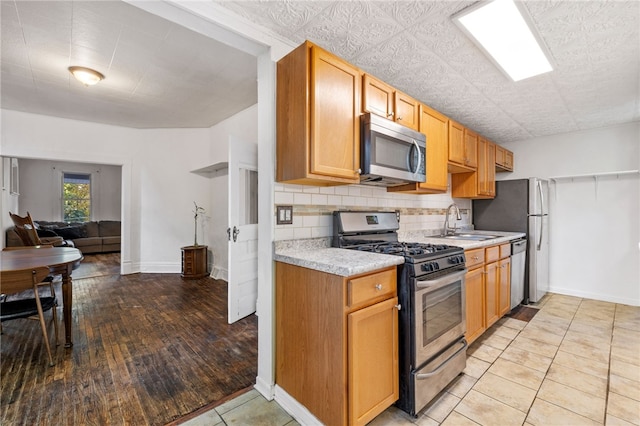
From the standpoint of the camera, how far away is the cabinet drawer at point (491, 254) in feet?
8.70

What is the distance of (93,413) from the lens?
166 cm

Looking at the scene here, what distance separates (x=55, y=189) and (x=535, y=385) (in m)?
10.8

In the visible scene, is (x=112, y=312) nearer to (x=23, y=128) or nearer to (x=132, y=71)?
(x=132, y=71)

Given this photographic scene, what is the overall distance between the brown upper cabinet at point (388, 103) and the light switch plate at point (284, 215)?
0.84m

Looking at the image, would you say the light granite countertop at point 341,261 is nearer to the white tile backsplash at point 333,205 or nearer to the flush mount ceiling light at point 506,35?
the white tile backsplash at point 333,205

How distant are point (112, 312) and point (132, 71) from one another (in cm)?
270

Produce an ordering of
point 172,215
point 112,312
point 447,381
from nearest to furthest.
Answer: point 447,381 → point 112,312 → point 172,215

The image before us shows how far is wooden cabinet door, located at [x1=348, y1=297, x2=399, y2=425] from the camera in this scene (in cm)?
138

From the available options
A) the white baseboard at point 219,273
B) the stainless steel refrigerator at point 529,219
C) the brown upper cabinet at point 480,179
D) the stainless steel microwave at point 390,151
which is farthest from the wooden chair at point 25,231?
the stainless steel refrigerator at point 529,219

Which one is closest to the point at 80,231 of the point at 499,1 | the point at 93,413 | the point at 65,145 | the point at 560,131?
the point at 65,145

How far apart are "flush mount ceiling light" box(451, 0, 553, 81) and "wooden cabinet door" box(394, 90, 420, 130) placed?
0.57 metres

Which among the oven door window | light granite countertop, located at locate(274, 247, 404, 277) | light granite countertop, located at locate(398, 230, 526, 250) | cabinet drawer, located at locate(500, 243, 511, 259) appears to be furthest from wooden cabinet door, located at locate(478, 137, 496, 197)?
light granite countertop, located at locate(274, 247, 404, 277)

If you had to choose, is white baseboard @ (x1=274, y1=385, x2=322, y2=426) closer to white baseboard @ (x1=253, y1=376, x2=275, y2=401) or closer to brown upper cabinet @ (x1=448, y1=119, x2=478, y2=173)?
white baseboard @ (x1=253, y1=376, x2=275, y2=401)

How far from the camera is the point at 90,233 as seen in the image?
7.54 metres
